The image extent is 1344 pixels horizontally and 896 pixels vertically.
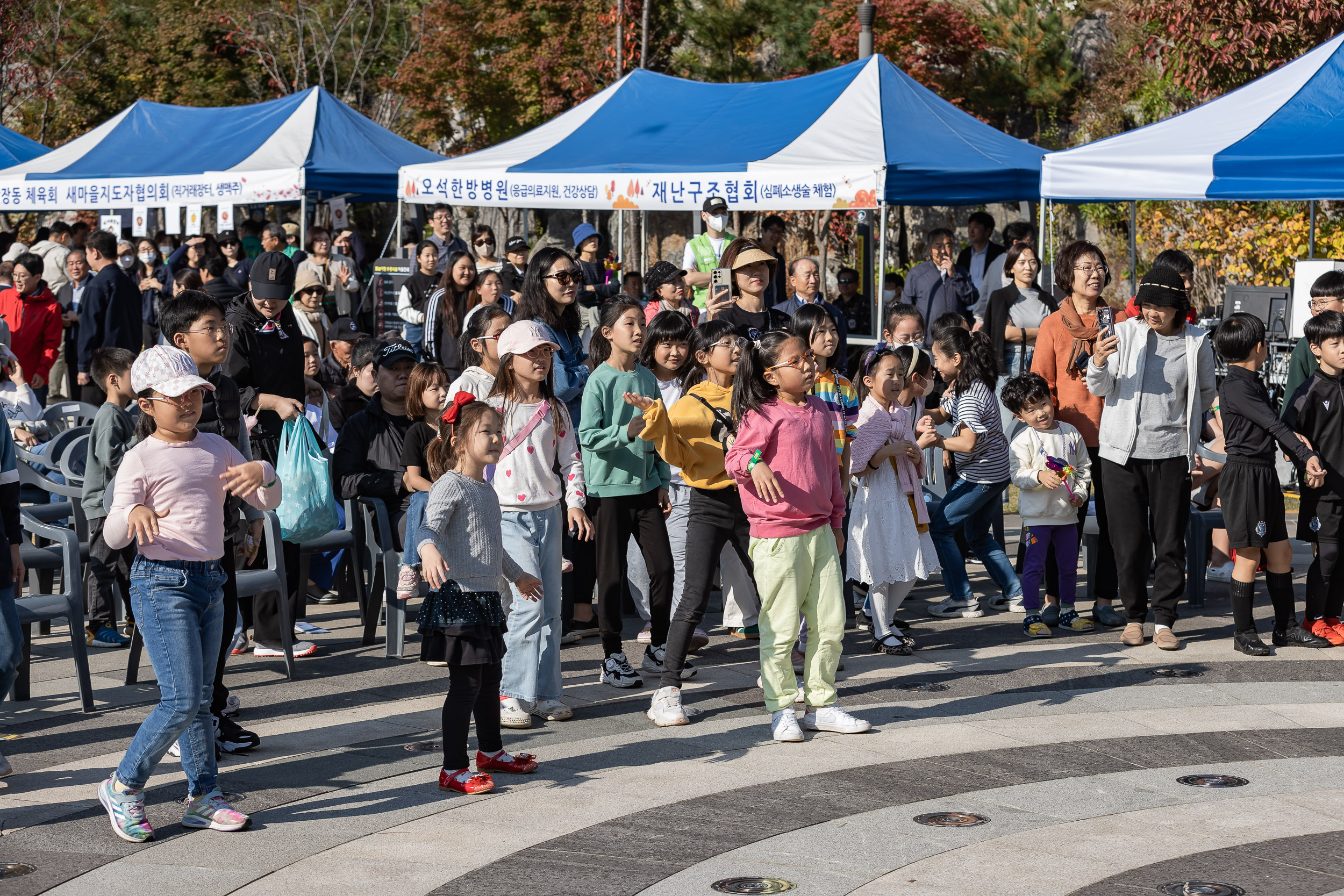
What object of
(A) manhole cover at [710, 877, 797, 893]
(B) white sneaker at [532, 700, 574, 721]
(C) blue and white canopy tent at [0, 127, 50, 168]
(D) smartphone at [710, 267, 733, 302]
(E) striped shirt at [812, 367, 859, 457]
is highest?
(C) blue and white canopy tent at [0, 127, 50, 168]

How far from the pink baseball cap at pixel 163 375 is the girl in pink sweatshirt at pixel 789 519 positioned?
222 cm

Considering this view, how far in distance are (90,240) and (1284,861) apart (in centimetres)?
1318

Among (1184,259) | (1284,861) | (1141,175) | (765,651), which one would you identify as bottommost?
(1284,861)

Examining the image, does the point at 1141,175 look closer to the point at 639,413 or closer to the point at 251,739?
the point at 639,413

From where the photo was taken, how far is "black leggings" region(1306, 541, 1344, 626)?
314 inches

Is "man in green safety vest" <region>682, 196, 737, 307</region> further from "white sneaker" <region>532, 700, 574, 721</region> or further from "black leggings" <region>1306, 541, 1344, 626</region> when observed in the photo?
"white sneaker" <region>532, 700, 574, 721</region>

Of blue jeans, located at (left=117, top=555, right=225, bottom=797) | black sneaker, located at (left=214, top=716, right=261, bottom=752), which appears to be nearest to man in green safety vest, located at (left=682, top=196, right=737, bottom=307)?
black sneaker, located at (left=214, top=716, right=261, bottom=752)

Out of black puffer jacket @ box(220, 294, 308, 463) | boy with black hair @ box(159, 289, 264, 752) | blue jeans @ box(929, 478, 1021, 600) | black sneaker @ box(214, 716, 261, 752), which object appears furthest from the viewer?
blue jeans @ box(929, 478, 1021, 600)

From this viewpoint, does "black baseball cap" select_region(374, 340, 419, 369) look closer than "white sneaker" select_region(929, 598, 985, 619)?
Yes

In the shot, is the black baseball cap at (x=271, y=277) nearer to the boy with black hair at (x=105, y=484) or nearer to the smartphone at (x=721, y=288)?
the boy with black hair at (x=105, y=484)

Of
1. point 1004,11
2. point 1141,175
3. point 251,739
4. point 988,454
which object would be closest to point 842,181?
point 1141,175

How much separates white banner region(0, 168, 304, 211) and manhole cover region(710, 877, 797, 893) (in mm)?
14430

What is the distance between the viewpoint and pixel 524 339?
6.50m

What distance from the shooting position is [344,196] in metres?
20.5
